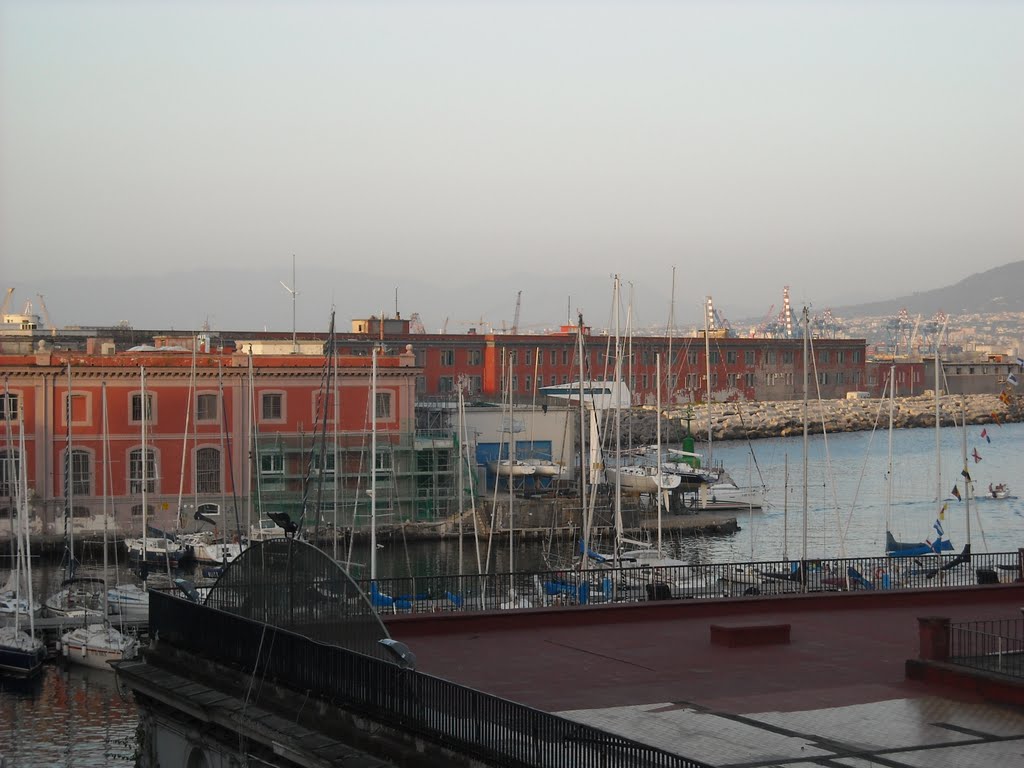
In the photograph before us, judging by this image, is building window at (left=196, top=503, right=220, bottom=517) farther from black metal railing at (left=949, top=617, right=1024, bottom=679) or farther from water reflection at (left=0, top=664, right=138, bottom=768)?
black metal railing at (left=949, top=617, right=1024, bottom=679)

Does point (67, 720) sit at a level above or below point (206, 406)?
below

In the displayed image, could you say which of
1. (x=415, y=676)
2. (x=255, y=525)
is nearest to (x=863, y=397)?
(x=255, y=525)

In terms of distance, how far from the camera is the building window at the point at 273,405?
43000mm

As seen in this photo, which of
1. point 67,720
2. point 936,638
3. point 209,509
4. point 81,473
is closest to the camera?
point 936,638

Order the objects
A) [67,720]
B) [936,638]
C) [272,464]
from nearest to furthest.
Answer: [936,638], [67,720], [272,464]

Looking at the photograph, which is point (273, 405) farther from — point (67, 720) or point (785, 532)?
point (67, 720)

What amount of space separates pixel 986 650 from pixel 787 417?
283ft

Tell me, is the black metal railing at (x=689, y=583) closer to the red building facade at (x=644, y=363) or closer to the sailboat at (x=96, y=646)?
the sailboat at (x=96, y=646)

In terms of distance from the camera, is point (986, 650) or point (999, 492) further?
point (999, 492)

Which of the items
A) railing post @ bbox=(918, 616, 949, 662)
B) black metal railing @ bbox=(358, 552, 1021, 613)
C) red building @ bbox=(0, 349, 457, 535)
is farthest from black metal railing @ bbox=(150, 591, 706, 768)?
red building @ bbox=(0, 349, 457, 535)

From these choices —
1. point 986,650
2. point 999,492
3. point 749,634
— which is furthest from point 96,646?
point 999,492

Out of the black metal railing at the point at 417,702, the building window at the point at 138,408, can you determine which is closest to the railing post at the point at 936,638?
the black metal railing at the point at 417,702

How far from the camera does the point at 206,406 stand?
42375 mm

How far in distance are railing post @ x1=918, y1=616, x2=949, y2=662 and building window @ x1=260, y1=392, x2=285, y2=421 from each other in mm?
32505
